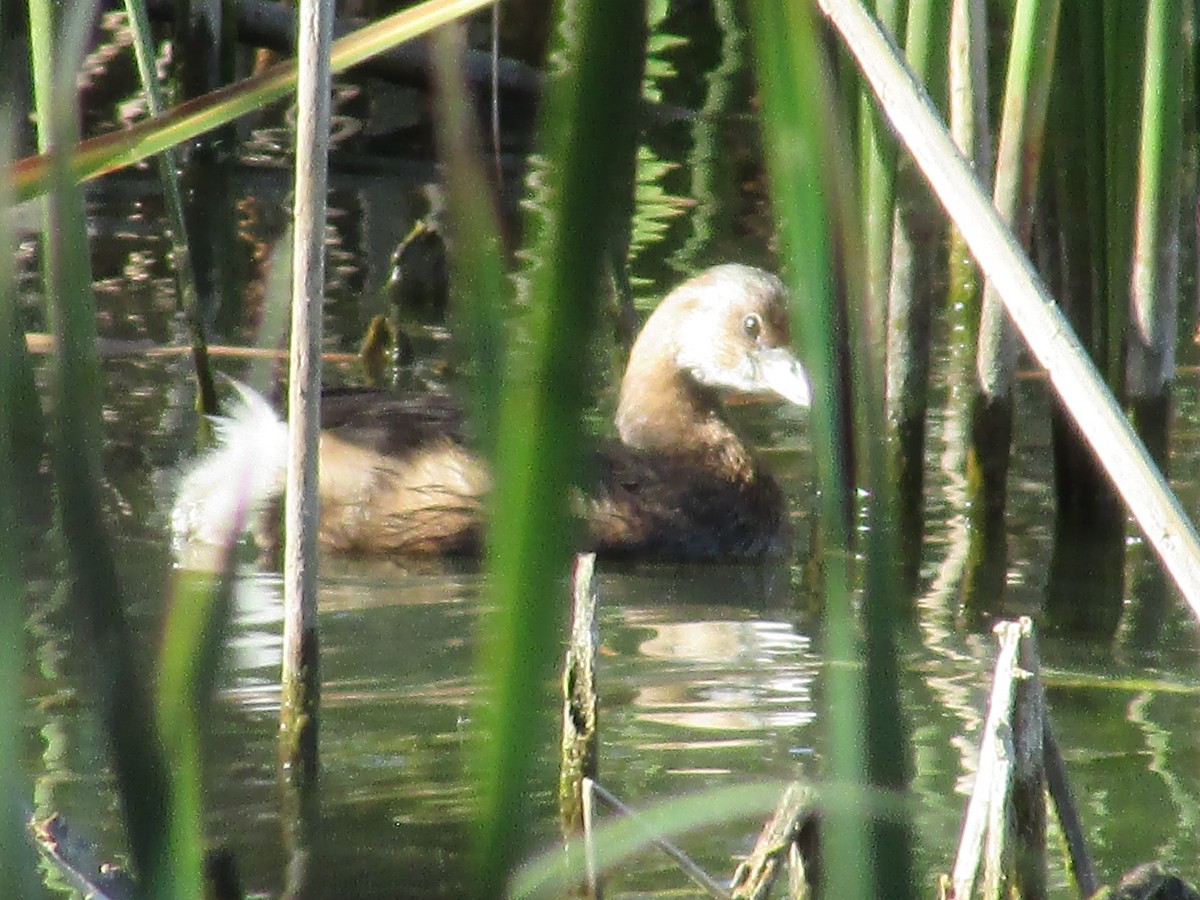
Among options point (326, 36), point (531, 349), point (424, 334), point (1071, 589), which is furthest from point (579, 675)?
point (424, 334)

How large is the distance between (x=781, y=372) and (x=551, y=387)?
4995 mm

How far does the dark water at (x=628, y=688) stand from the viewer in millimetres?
3135

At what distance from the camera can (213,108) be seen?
8.67ft

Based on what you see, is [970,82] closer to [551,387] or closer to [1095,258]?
[1095,258]

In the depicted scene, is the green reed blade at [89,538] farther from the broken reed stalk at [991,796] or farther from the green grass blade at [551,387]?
the broken reed stalk at [991,796]

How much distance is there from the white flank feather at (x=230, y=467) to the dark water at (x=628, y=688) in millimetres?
106

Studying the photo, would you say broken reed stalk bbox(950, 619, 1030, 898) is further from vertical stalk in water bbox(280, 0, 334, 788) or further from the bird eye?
the bird eye

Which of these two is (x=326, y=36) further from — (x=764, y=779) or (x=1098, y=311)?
(x=1098, y=311)

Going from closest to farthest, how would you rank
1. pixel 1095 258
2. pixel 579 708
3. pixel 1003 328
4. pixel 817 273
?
pixel 817 273 → pixel 579 708 → pixel 1095 258 → pixel 1003 328

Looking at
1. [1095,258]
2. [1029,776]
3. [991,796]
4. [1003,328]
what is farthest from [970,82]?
[991,796]

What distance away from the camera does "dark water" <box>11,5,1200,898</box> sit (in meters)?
3.13

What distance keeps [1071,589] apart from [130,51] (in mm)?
7242

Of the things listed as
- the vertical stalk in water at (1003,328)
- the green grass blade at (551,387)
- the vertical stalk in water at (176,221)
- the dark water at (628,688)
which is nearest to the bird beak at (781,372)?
the dark water at (628,688)

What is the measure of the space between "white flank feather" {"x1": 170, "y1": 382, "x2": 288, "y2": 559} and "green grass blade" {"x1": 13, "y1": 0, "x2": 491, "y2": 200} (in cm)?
216
